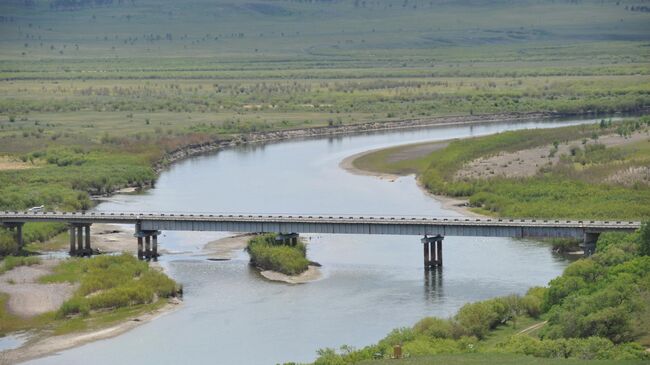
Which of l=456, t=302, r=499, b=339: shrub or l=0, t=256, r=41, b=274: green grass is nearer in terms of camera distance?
l=456, t=302, r=499, b=339: shrub

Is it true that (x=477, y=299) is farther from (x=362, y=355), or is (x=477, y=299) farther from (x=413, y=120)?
(x=413, y=120)

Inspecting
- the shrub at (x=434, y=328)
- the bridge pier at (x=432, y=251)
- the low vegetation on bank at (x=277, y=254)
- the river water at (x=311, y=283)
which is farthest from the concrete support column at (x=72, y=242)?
the shrub at (x=434, y=328)

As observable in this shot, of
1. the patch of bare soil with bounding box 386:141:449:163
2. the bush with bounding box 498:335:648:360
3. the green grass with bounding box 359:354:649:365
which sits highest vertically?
the patch of bare soil with bounding box 386:141:449:163

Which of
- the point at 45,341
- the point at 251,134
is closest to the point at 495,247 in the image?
the point at 45,341

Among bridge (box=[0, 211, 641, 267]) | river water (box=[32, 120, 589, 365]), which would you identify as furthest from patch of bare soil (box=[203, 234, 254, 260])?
bridge (box=[0, 211, 641, 267])

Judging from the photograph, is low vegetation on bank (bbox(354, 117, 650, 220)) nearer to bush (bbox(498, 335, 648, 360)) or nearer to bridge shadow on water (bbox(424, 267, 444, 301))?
bridge shadow on water (bbox(424, 267, 444, 301))

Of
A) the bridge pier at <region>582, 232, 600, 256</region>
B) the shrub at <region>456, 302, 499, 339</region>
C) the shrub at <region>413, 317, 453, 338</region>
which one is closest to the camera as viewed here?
the shrub at <region>413, 317, 453, 338</region>

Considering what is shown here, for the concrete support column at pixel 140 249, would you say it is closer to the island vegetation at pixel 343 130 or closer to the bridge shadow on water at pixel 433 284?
the island vegetation at pixel 343 130
